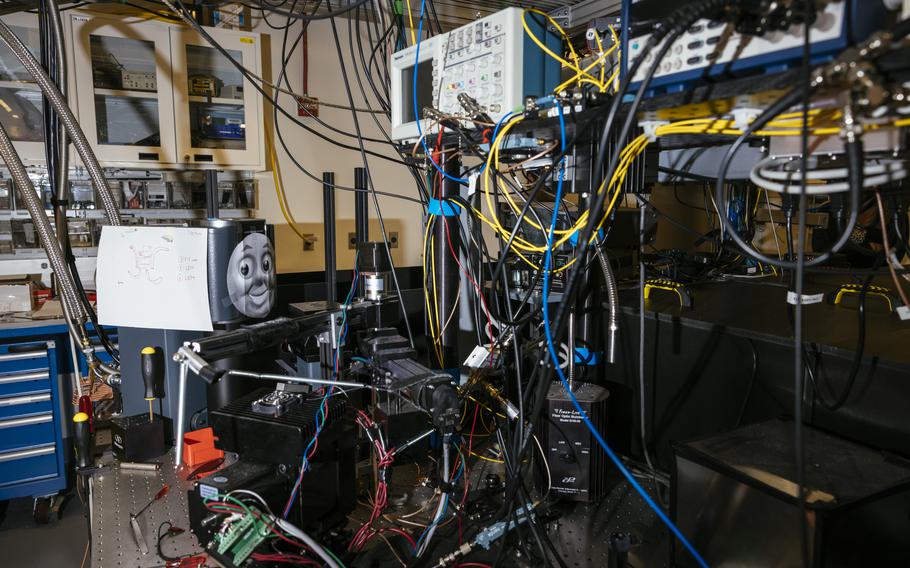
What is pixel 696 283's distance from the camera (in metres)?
1.84

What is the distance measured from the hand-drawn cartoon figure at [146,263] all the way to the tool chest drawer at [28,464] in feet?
5.76

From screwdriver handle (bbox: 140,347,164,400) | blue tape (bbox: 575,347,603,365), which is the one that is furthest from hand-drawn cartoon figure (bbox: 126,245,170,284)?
blue tape (bbox: 575,347,603,365)

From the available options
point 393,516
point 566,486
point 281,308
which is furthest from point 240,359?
point 281,308

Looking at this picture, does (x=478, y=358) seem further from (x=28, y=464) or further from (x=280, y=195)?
(x=280, y=195)

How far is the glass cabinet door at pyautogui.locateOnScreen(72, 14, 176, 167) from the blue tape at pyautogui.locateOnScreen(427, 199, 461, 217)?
2068mm

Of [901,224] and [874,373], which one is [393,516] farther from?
[901,224]

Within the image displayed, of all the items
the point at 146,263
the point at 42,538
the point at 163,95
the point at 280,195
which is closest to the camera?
the point at 146,263

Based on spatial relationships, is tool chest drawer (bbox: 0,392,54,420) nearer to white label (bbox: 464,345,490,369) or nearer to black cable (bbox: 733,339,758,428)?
white label (bbox: 464,345,490,369)

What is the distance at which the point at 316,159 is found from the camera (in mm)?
3264

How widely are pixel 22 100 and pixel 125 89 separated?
442mm

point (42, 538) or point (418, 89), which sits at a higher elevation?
point (418, 89)

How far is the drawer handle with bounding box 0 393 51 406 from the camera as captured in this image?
7.65 feet

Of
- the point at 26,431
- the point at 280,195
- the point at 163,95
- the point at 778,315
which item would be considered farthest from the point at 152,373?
the point at 280,195

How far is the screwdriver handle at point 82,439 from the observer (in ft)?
3.88
